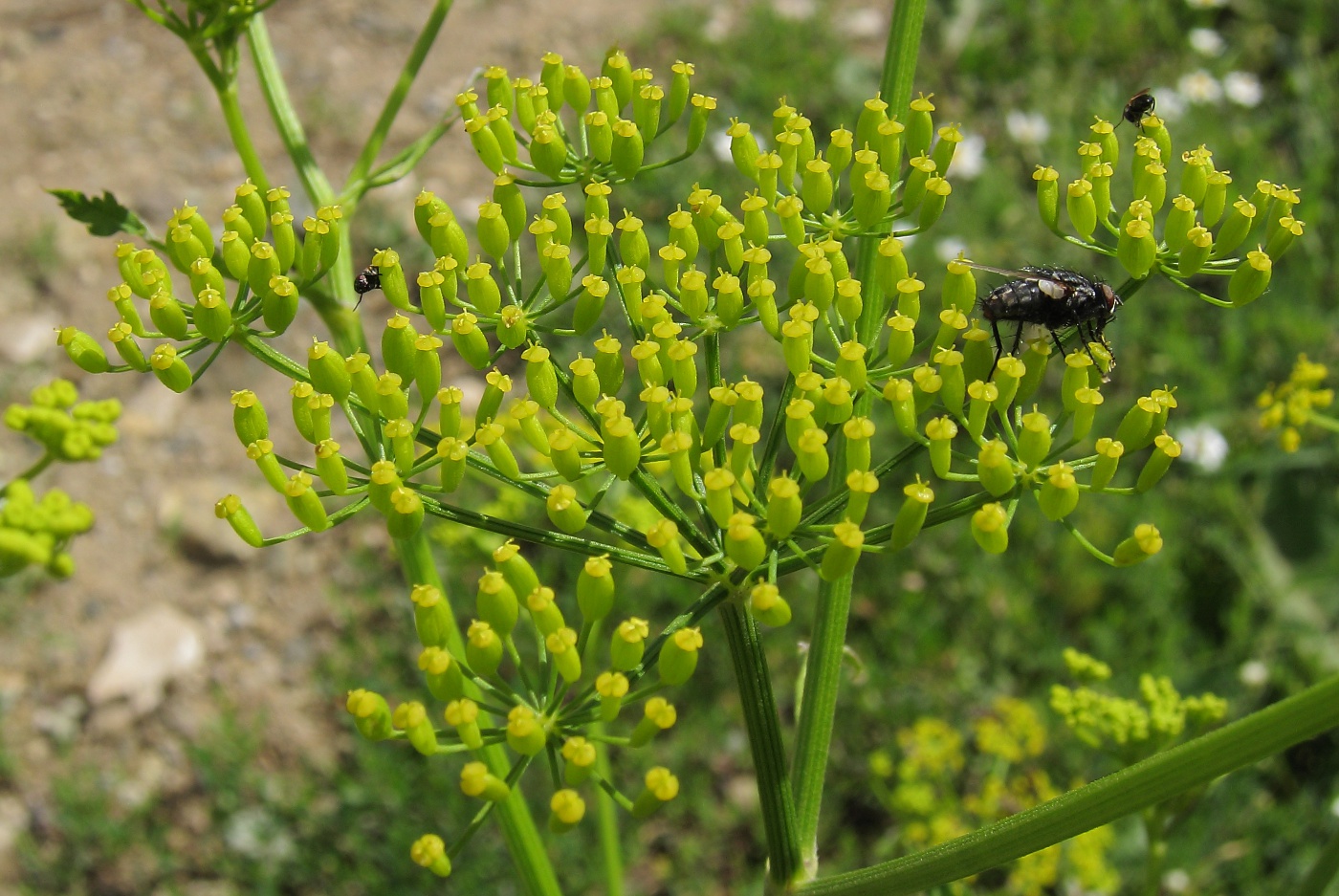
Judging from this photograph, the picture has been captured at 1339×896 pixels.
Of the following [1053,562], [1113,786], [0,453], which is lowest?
[1113,786]

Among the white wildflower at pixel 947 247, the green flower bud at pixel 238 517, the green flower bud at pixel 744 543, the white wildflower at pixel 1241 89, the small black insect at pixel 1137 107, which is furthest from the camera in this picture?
the white wildflower at pixel 1241 89

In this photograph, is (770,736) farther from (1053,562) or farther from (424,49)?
(1053,562)

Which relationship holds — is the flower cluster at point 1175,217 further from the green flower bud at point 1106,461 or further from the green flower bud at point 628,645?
the green flower bud at point 628,645

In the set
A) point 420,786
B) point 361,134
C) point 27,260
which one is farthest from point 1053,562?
point 27,260

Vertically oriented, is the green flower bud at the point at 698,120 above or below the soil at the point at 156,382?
below

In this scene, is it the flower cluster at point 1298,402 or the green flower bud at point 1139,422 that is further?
the flower cluster at point 1298,402

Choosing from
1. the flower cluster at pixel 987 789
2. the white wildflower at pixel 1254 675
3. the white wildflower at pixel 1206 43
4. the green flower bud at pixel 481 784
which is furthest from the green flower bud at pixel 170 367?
the white wildflower at pixel 1206 43

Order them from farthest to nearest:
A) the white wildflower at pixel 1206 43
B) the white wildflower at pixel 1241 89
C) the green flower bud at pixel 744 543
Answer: the white wildflower at pixel 1206 43, the white wildflower at pixel 1241 89, the green flower bud at pixel 744 543

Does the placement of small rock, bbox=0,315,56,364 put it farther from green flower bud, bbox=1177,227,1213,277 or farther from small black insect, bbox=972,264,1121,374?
green flower bud, bbox=1177,227,1213,277
